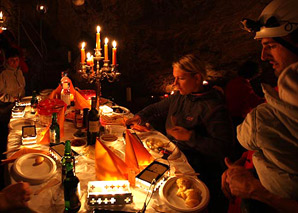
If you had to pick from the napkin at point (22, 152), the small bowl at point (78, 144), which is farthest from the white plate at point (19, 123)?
the small bowl at point (78, 144)

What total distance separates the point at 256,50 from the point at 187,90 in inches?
135

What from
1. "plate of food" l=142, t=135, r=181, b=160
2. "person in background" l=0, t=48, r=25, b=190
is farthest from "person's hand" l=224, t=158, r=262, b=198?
"person in background" l=0, t=48, r=25, b=190

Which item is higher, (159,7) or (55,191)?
(159,7)

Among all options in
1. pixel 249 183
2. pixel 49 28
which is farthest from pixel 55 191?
pixel 49 28

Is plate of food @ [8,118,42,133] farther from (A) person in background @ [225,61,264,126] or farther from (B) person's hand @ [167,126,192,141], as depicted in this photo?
(A) person in background @ [225,61,264,126]

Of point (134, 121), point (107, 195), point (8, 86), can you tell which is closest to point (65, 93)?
point (134, 121)

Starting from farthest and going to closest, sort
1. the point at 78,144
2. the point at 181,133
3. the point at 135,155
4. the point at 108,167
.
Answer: the point at 181,133 < the point at 78,144 < the point at 135,155 < the point at 108,167

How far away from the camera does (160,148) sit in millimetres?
1859

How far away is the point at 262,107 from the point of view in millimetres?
1072

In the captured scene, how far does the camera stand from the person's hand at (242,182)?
1.19 m

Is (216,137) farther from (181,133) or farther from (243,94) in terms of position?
(243,94)

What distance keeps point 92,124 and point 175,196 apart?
2.80 feet

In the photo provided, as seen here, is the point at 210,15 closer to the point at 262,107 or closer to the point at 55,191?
the point at 262,107

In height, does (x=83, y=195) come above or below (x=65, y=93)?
below
